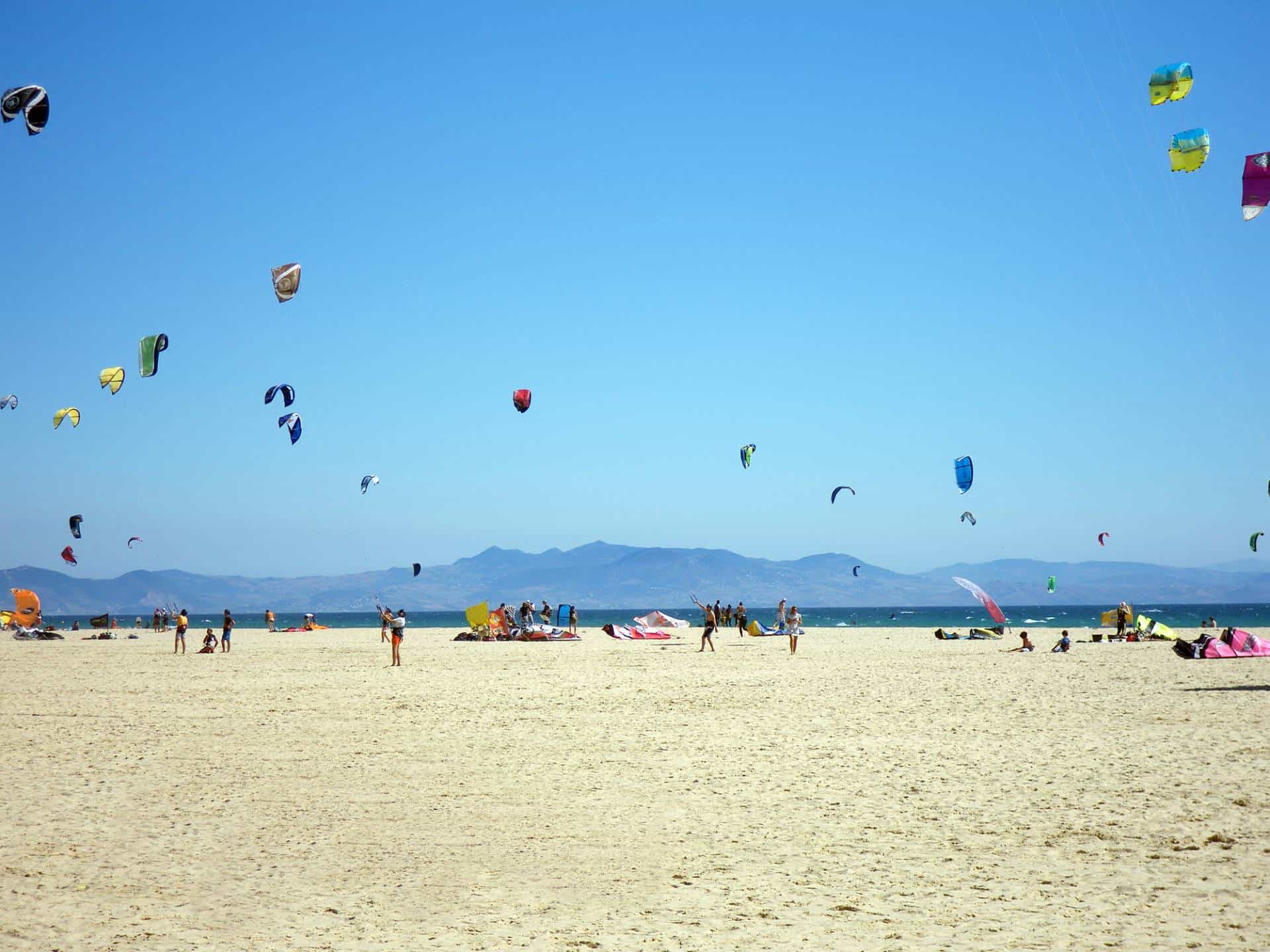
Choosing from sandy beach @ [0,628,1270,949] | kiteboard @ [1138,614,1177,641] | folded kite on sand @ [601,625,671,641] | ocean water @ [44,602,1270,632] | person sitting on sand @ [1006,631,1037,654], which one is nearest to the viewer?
sandy beach @ [0,628,1270,949]

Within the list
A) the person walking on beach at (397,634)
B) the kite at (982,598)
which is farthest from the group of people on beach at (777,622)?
the person walking on beach at (397,634)

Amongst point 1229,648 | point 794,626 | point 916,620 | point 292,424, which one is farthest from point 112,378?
point 916,620

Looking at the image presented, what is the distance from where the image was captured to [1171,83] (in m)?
15.9

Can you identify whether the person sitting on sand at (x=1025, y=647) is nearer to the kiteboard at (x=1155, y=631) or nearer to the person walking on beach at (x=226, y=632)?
the kiteboard at (x=1155, y=631)

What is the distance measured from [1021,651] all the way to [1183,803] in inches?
720

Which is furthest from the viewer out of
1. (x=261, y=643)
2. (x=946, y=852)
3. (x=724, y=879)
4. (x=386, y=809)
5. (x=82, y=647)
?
(x=261, y=643)

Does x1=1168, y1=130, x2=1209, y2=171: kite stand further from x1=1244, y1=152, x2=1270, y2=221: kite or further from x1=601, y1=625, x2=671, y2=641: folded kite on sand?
x1=601, y1=625, x2=671, y2=641: folded kite on sand

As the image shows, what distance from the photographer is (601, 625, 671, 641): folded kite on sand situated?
32.4 m

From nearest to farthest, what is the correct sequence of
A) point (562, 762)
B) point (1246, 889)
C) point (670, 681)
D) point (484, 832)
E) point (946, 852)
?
1. point (1246, 889)
2. point (946, 852)
3. point (484, 832)
4. point (562, 762)
5. point (670, 681)

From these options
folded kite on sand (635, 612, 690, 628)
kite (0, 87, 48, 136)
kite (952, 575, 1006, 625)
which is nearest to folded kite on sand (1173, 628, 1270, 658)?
kite (952, 575, 1006, 625)

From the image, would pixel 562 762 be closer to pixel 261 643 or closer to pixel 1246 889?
pixel 1246 889

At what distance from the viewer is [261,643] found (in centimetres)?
3284

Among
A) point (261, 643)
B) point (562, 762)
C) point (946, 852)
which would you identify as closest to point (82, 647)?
point (261, 643)

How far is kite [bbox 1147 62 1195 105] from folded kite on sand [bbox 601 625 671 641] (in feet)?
68.1
